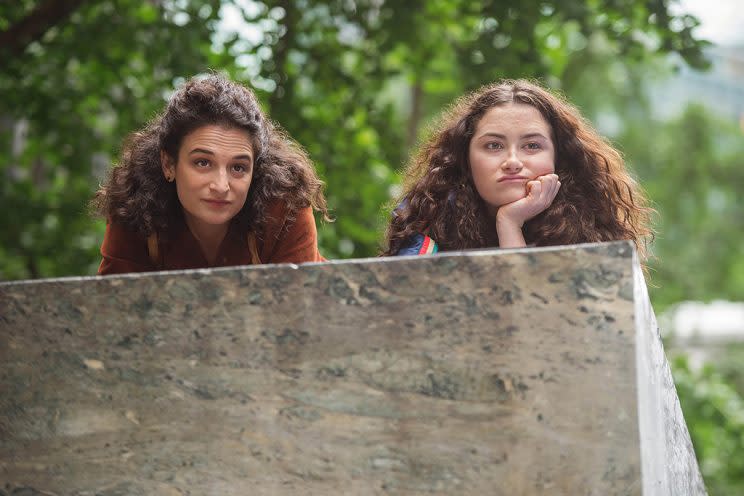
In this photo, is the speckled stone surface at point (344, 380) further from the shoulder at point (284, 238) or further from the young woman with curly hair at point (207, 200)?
the shoulder at point (284, 238)

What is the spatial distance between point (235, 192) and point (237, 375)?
81 centimetres

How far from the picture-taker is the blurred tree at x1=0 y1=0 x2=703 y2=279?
5938mm

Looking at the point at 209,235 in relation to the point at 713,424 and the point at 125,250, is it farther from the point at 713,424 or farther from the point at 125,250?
the point at 713,424

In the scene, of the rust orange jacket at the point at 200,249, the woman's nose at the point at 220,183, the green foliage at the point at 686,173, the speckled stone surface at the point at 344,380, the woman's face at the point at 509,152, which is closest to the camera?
the speckled stone surface at the point at 344,380

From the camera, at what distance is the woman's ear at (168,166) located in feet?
10.3

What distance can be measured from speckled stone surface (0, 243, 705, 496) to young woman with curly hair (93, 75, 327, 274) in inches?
25.6

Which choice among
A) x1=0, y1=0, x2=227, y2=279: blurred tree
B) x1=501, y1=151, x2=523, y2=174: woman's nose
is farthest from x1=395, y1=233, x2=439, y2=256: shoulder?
x1=0, y1=0, x2=227, y2=279: blurred tree

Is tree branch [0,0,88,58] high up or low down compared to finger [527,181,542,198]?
up

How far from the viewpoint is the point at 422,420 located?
7.38 feet

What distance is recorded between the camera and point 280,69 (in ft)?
21.2

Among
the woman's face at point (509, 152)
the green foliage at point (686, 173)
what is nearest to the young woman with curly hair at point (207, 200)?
the woman's face at point (509, 152)

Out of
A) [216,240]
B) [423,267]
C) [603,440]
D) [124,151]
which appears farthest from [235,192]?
[603,440]

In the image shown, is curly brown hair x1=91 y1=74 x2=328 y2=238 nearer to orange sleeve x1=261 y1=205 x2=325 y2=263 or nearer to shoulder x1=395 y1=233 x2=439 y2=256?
orange sleeve x1=261 y1=205 x2=325 y2=263

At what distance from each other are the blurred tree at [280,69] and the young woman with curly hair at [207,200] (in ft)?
8.71
